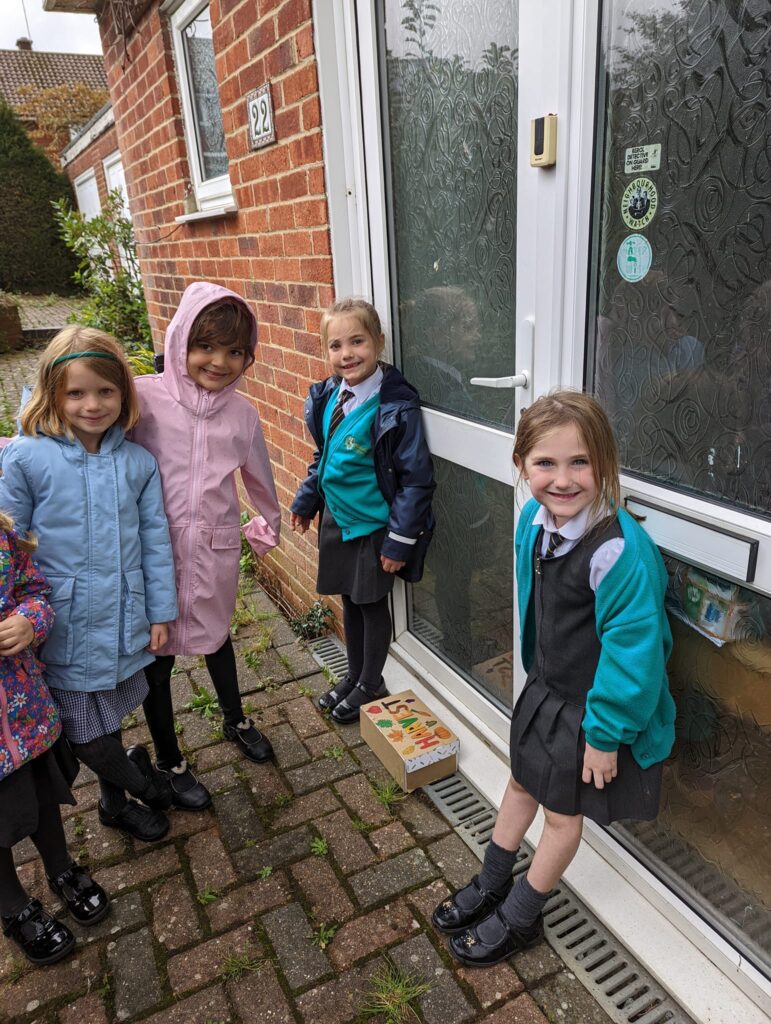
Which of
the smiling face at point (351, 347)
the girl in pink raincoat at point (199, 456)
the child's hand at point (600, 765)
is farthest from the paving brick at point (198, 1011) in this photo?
the smiling face at point (351, 347)

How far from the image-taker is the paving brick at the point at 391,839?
7.39 feet

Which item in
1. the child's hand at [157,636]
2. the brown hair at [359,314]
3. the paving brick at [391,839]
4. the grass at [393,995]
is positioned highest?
the brown hair at [359,314]

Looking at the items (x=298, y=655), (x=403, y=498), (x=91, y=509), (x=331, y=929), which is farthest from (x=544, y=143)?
(x=298, y=655)

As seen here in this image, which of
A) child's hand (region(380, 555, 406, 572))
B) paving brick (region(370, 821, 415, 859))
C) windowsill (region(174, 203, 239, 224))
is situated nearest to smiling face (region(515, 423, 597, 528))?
child's hand (region(380, 555, 406, 572))

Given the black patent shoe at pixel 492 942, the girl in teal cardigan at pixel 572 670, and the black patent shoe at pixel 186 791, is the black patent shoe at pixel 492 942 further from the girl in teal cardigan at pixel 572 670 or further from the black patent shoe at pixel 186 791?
the black patent shoe at pixel 186 791

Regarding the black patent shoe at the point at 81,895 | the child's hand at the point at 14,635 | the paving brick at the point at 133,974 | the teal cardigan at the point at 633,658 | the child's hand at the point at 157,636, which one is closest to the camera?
the teal cardigan at the point at 633,658

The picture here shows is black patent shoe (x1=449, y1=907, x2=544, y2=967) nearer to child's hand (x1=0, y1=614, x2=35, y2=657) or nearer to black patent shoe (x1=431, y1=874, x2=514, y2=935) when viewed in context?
black patent shoe (x1=431, y1=874, x2=514, y2=935)

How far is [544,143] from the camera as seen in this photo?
1744 mm

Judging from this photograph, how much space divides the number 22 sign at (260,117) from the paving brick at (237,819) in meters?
2.61

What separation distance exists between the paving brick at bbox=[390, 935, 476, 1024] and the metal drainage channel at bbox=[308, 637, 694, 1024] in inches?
11.7

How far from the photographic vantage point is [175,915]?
2086 mm

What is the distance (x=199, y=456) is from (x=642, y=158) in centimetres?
150

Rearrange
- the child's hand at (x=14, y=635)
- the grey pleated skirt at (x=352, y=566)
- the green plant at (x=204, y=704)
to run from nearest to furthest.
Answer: the child's hand at (x=14, y=635) < the grey pleated skirt at (x=352, y=566) < the green plant at (x=204, y=704)

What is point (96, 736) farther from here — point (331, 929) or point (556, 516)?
point (556, 516)
